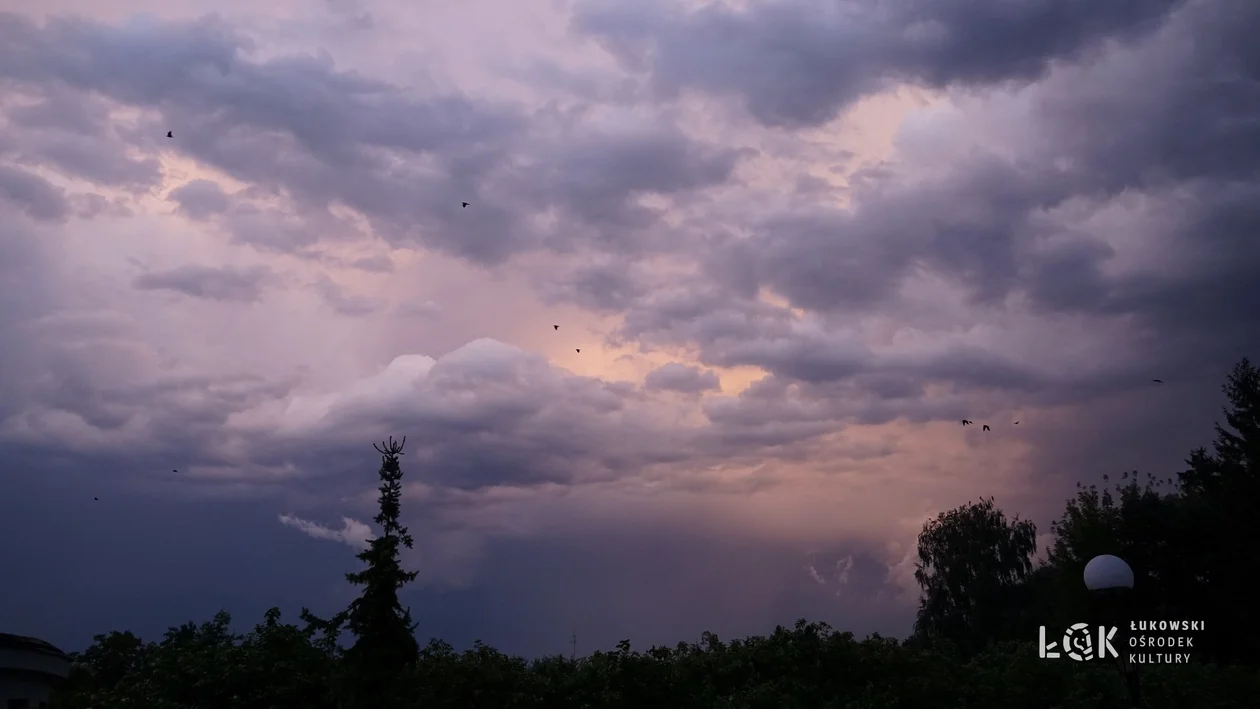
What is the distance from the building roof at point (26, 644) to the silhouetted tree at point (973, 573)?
56612mm

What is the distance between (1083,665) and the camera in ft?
78.2

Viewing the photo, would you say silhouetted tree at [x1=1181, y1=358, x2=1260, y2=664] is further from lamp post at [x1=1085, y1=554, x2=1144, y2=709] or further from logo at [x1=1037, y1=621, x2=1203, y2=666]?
lamp post at [x1=1085, y1=554, x2=1144, y2=709]

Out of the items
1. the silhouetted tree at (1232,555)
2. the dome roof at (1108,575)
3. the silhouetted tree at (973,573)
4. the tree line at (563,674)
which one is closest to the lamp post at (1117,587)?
the dome roof at (1108,575)

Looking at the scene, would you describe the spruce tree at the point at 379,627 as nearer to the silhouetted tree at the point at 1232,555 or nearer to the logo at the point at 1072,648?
the logo at the point at 1072,648

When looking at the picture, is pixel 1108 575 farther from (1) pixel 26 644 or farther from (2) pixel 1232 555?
(2) pixel 1232 555

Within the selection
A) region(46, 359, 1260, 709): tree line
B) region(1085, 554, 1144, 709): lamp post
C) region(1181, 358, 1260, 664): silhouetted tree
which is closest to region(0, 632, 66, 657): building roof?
region(46, 359, 1260, 709): tree line

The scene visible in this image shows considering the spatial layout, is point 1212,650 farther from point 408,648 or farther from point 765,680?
point 408,648

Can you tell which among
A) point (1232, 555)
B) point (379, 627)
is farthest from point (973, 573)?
point (379, 627)

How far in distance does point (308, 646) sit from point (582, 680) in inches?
237

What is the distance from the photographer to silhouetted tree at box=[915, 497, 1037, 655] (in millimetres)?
63688

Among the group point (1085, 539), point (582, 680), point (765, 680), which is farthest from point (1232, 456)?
point (582, 680)

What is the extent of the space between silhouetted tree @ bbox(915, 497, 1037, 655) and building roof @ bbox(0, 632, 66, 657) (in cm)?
5661

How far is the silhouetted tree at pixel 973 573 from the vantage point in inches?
2507

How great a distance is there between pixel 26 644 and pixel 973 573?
6177cm
